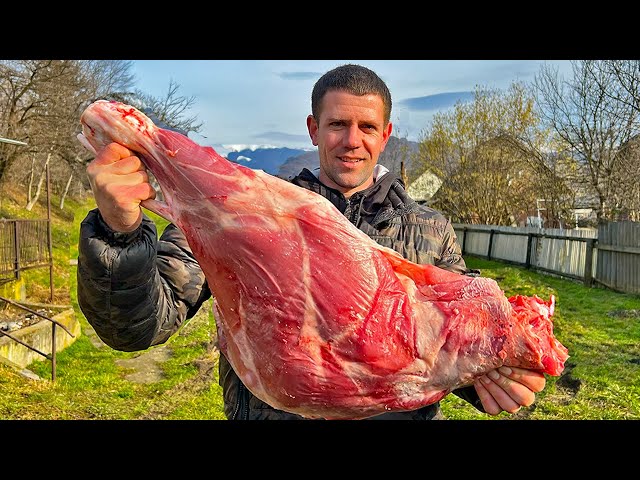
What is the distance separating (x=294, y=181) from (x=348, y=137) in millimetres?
447

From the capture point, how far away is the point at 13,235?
1498 centimetres

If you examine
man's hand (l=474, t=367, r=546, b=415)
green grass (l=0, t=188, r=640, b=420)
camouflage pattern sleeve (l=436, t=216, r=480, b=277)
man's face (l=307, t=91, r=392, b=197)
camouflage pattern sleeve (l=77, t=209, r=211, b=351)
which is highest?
man's face (l=307, t=91, r=392, b=197)

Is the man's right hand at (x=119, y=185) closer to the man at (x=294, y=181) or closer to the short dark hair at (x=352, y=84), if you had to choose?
the man at (x=294, y=181)

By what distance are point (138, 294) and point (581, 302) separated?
14875mm

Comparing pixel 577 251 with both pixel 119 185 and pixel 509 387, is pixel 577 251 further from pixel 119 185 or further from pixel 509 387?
pixel 119 185

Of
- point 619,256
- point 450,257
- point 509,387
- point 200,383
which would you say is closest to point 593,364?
point 200,383

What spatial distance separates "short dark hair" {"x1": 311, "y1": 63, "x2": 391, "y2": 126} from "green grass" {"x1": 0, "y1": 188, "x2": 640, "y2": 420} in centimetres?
621

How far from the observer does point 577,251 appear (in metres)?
18.5

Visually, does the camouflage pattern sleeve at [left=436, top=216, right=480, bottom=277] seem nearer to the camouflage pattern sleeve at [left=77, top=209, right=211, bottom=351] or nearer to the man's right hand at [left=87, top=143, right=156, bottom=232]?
the camouflage pattern sleeve at [left=77, top=209, right=211, bottom=351]

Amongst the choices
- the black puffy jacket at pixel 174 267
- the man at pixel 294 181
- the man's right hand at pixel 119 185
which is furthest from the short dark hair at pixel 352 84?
the man's right hand at pixel 119 185

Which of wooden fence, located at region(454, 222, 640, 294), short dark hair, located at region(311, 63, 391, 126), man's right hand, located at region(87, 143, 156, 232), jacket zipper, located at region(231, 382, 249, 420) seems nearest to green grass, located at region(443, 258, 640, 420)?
wooden fence, located at region(454, 222, 640, 294)

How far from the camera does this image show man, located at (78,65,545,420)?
2314 millimetres

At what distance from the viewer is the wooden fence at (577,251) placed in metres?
15.7

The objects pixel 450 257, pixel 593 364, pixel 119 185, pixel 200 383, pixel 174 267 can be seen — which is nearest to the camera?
pixel 119 185
